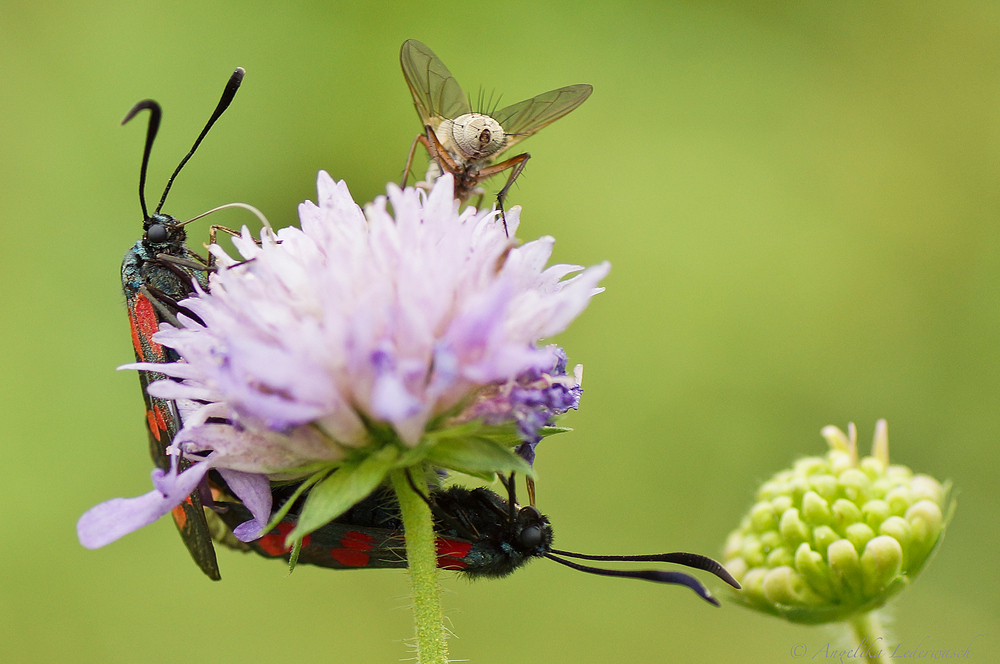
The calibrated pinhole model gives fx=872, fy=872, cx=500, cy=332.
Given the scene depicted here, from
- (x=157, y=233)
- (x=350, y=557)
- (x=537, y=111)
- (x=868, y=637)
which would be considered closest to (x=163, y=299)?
(x=157, y=233)

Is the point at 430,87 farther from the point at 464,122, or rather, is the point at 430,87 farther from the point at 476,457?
the point at 476,457

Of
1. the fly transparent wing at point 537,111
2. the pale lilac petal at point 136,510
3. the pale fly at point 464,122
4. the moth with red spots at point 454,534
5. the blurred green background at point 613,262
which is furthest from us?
the blurred green background at point 613,262

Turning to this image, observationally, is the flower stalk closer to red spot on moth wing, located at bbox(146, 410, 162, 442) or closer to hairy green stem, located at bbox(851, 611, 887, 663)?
hairy green stem, located at bbox(851, 611, 887, 663)

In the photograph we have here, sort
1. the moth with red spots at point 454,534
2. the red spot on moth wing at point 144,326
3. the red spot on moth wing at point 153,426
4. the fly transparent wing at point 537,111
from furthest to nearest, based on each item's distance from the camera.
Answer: the fly transparent wing at point 537,111 < the red spot on moth wing at point 144,326 < the red spot on moth wing at point 153,426 < the moth with red spots at point 454,534

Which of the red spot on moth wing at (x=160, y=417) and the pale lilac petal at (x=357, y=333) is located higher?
the pale lilac petal at (x=357, y=333)

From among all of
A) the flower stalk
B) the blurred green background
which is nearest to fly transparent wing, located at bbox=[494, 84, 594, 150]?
the flower stalk

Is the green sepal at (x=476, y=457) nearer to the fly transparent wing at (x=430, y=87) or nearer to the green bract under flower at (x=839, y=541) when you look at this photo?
the green bract under flower at (x=839, y=541)

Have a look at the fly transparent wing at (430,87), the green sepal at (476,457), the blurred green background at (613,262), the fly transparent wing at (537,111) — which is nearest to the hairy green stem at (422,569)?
the green sepal at (476,457)
